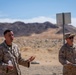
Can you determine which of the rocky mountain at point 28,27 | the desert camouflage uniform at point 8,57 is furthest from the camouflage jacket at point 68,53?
the rocky mountain at point 28,27

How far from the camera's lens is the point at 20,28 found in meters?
108

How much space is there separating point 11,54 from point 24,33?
322 ft

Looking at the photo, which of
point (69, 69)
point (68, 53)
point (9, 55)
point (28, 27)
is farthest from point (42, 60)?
point (28, 27)

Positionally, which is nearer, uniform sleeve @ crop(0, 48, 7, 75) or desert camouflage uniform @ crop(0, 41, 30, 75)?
uniform sleeve @ crop(0, 48, 7, 75)

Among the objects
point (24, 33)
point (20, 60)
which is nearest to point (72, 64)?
point (20, 60)

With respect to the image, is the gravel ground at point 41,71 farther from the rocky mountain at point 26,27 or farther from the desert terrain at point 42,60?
the rocky mountain at point 26,27

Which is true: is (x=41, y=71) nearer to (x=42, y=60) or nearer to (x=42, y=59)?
(x=42, y=60)

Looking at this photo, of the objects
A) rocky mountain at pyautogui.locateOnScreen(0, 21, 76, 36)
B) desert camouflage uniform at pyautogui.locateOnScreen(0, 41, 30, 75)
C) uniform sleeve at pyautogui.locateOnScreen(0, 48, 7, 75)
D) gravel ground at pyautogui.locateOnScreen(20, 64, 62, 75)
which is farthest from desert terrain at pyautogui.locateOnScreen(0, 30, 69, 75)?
rocky mountain at pyautogui.locateOnScreen(0, 21, 76, 36)

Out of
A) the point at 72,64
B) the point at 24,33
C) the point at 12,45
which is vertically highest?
the point at 12,45

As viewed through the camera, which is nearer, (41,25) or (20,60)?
(20,60)

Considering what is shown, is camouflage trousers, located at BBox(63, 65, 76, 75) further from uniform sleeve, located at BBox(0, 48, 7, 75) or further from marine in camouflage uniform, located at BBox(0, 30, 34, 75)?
uniform sleeve, located at BBox(0, 48, 7, 75)

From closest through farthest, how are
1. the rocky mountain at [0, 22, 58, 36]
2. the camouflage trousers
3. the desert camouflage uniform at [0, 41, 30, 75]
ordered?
1. the desert camouflage uniform at [0, 41, 30, 75]
2. the camouflage trousers
3. the rocky mountain at [0, 22, 58, 36]

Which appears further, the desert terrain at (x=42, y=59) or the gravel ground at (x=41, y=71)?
the desert terrain at (x=42, y=59)

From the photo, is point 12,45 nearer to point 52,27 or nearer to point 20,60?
point 20,60
